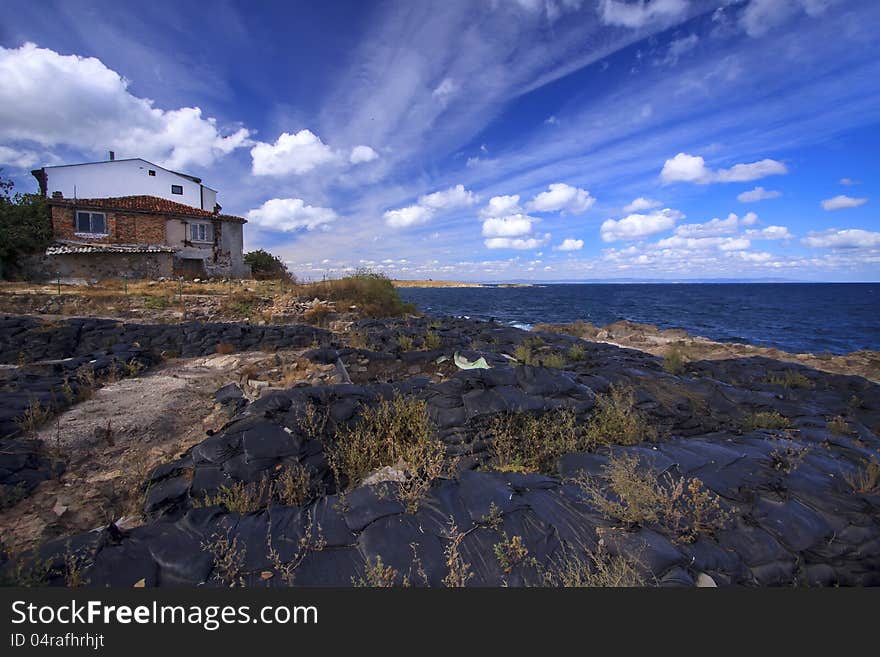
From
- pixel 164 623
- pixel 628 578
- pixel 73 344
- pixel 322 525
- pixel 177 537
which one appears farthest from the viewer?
pixel 73 344

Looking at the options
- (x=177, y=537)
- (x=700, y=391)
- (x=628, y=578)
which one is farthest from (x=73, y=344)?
(x=700, y=391)

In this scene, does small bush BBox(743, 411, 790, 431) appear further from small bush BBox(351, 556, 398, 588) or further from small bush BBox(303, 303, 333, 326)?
small bush BBox(303, 303, 333, 326)

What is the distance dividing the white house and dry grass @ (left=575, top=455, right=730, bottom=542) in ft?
116

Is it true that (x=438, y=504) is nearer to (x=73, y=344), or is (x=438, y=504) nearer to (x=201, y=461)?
(x=201, y=461)

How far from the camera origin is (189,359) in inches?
413

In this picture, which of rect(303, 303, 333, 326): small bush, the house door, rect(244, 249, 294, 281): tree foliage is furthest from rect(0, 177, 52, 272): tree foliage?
rect(303, 303, 333, 326): small bush

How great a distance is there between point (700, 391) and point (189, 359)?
1257 centimetres

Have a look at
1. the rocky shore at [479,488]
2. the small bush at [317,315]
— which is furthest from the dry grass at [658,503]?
the small bush at [317,315]

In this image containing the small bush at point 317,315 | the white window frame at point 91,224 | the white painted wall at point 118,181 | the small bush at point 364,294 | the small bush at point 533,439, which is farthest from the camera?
the white painted wall at point 118,181

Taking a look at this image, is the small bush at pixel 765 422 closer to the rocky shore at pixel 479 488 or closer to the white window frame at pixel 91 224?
the rocky shore at pixel 479 488

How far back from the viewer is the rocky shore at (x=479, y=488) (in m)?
2.90

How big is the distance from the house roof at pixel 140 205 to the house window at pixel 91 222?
0.41 meters

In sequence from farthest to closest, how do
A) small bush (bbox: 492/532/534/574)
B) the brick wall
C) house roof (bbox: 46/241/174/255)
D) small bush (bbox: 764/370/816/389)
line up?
the brick wall, house roof (bbox: 46/241/174/255), small bush (bbox: 764/370/816/389), small bush (bbox: 492/532/534/574)

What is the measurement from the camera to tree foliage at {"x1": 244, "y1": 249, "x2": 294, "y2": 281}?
31178mm
